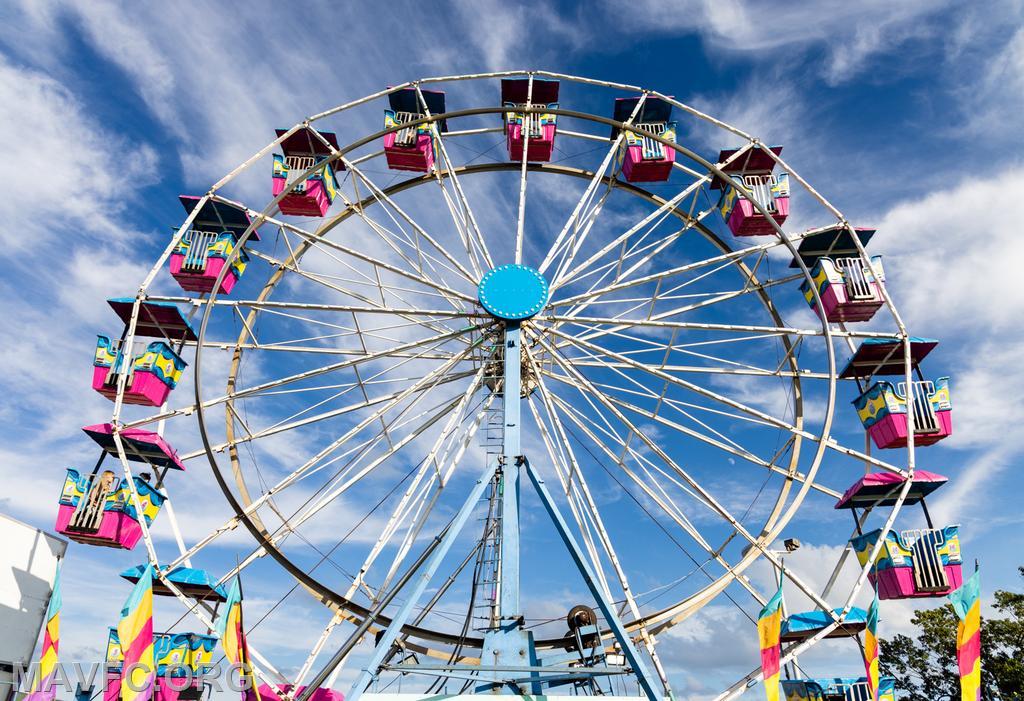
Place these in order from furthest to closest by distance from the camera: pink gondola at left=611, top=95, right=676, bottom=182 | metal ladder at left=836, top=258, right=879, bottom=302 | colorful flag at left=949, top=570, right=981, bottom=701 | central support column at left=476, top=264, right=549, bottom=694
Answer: pink gondola at left=611, top=95, right=676, bottom=182, metal ladder at left=836, top=258, right=879, bottom=302, colorful flag at left=949, top=570, right=981, bottom=701, central support column at left=476, top=264, right=549, bottom=694

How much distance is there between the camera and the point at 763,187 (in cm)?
1512

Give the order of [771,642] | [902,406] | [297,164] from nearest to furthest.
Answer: [771,642], [902,406], [297,164]

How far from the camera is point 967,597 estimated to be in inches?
445

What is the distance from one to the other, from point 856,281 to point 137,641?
13.1 m

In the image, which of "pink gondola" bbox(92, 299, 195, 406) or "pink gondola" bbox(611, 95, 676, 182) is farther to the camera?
"pink gondola" bbox(611, 95, 676, 182)

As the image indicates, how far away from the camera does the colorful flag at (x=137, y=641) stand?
9227mm

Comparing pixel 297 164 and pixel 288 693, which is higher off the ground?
pixel 297 164

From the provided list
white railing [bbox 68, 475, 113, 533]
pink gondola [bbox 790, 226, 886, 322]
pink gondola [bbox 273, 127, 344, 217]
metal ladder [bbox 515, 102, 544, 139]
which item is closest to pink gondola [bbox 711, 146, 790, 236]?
pink gondola [bbox 790, 226, 886, 322]

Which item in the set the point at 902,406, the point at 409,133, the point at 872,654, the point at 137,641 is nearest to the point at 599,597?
the point at 872,654

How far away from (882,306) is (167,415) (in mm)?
13180

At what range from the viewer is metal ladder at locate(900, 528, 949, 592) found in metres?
11.9

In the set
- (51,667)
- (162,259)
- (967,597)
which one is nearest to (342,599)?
(51,667)

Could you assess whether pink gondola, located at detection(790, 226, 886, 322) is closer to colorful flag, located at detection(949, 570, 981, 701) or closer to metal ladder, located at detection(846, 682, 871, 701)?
colorful flag, located at detection(949, 570, 981, 701)

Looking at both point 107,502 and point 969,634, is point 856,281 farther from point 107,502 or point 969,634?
point 107,502
